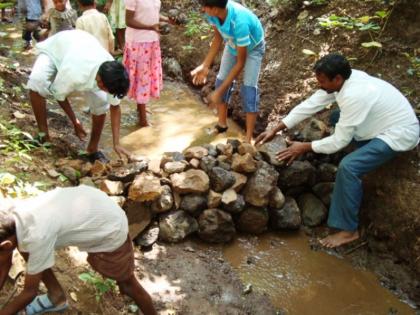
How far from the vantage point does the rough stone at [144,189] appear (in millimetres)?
3686

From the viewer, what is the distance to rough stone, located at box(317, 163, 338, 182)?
4430 millimetres

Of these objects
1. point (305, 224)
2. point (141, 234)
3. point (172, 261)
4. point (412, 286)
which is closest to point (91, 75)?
point (141, 234)

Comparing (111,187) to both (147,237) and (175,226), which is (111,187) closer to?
(147,237)

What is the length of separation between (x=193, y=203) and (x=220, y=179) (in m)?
0.34

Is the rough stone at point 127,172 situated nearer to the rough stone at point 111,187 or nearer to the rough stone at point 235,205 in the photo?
the rough stone at point 111,187

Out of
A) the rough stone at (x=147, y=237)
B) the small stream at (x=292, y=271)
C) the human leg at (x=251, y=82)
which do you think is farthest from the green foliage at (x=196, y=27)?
the rough stone at (x=147, y=237)

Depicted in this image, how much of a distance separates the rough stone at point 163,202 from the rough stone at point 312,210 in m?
1.45

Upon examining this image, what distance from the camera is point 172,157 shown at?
163 inches

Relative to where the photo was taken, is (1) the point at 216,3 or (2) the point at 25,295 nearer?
(2) the point at 25,295

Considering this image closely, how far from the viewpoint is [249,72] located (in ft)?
14.5

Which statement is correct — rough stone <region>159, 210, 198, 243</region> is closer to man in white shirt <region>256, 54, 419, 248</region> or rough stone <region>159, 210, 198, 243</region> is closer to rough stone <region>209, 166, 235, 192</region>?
rough stone <region>209, 166, 235, 192</region>

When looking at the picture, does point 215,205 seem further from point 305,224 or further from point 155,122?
point 155,122

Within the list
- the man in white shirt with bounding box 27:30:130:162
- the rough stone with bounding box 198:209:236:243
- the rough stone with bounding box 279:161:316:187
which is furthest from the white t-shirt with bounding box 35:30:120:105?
the rough stone with bounding box 279:161:316:187

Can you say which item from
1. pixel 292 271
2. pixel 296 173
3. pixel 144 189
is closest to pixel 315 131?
pixel 296 173
